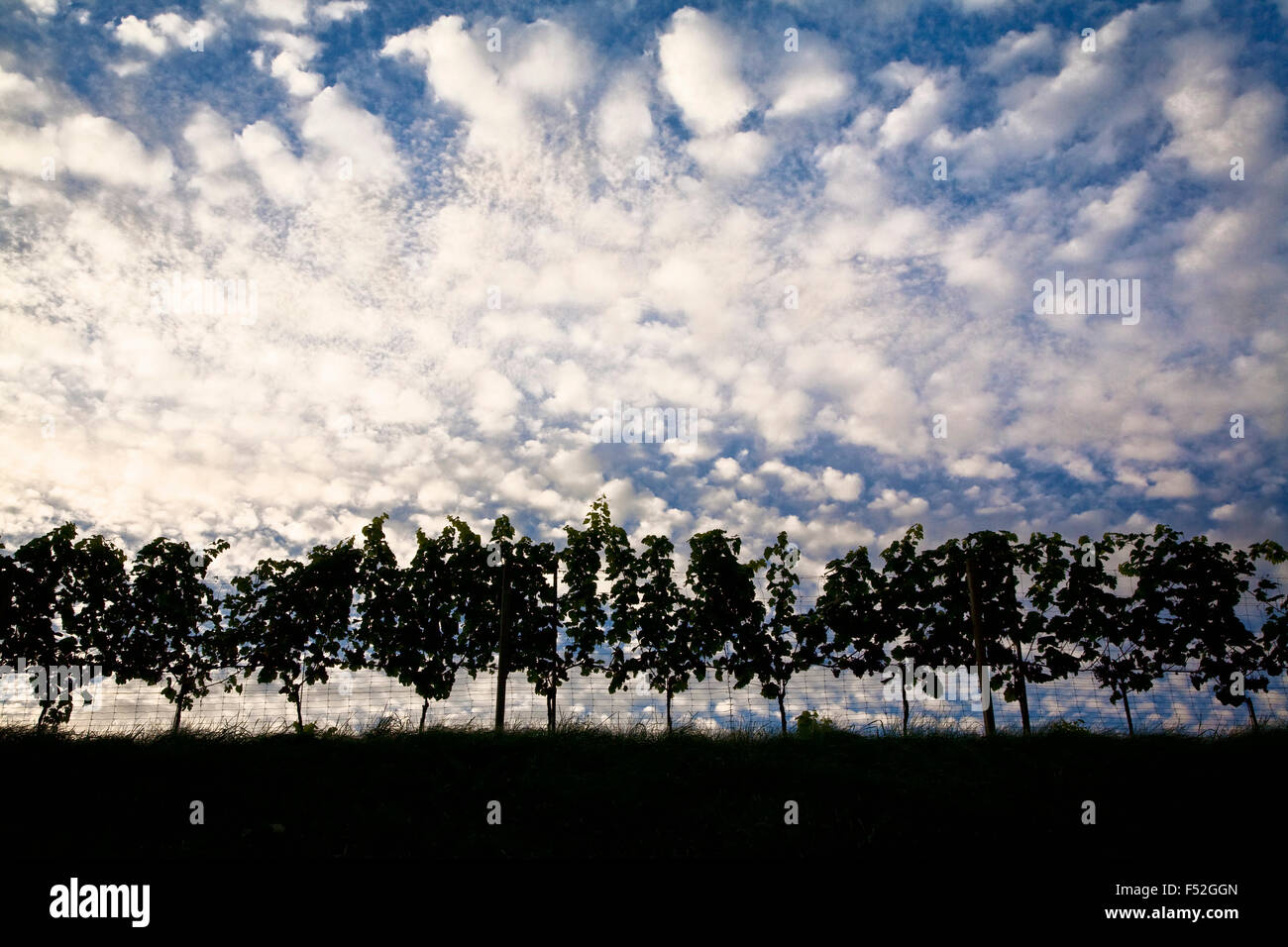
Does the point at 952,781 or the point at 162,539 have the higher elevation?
the point at 162,539

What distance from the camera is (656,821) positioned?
30.5ft

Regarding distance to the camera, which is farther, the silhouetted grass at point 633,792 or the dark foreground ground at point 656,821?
the silhouetted grass at point 633,792

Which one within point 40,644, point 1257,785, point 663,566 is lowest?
point 1257,785

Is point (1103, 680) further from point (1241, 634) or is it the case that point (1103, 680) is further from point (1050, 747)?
point (1050, 747)

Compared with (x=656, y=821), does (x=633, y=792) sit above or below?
above

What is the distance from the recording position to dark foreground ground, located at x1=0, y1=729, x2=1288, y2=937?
270 inches

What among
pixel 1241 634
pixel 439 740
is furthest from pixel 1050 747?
pixel 439 740

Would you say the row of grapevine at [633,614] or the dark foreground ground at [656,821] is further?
the row of grapevine at [633,614]

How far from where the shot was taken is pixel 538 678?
1698cm

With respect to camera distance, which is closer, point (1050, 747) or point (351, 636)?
point (1050, 747)

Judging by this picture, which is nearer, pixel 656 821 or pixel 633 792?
pixel 656 821

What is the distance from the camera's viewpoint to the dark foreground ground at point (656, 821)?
22.5 ft
